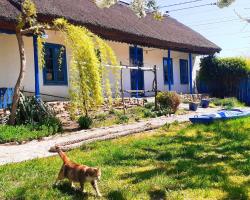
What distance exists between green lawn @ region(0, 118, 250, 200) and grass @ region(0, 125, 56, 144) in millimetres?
2098

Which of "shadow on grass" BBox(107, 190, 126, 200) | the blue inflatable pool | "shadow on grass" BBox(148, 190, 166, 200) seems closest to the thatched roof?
the blue inflatable pool

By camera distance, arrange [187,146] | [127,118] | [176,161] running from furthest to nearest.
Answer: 1. [127,118]
2. [187,146]
3. [176,161]

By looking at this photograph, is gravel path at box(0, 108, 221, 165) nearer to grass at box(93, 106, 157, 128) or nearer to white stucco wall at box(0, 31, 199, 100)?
grass at box(93, 106, 157, 128)

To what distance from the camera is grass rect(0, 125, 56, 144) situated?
10680mm

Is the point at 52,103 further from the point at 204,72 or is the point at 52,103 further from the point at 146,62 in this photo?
the point at 204,72

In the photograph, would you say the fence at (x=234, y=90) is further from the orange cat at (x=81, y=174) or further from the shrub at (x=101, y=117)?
the orange cat at (x=81, y=174)

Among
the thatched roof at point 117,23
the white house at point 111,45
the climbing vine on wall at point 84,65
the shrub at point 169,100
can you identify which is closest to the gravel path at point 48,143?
the climbing vine on wall at point 84,65

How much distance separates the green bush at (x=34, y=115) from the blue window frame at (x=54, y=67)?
3.80m

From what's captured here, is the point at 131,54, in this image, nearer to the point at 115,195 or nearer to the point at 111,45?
the point at 111,45

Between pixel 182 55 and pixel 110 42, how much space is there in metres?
8.00

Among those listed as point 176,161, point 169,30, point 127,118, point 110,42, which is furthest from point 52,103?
point 169,30

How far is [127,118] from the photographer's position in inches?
569

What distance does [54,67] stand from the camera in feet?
55.5

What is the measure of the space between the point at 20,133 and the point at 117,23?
8649 mm
